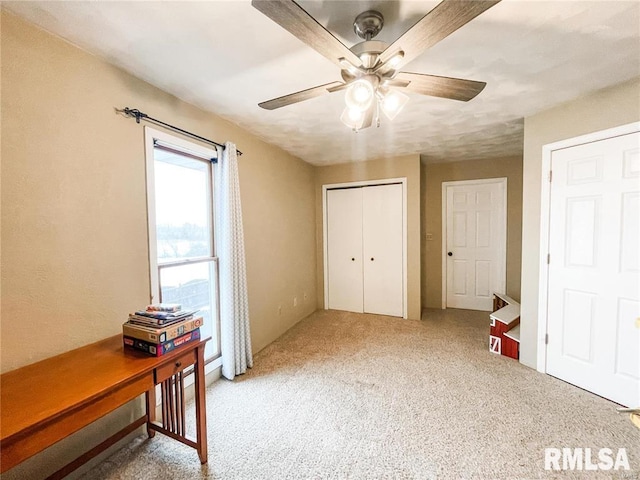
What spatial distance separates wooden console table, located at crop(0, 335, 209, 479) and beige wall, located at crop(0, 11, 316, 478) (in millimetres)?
116

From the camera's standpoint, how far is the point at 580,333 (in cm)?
223

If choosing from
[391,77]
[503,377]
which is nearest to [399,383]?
[503,377]

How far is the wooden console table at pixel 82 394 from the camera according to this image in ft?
3.05

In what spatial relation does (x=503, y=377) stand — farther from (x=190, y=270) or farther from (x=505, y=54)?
(x=190, y=270)

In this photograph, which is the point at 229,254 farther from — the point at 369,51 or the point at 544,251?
the point at 544,251

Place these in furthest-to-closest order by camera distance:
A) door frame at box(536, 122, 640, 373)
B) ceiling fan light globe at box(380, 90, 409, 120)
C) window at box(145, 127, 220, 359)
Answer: door frame at box(536, 122, 640, 373), window at box(145, 127, 220, 359), ceiling fan light globe at box(380, 90, 409, 120)

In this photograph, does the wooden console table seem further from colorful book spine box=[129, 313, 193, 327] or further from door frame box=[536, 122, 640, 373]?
door frame box=[536, 122, 640, 373]

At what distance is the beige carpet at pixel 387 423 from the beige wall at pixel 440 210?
1668mm

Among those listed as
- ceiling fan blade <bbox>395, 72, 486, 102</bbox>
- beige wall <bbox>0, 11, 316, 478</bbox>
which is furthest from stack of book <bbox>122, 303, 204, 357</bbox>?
ceiling fan blade <bbox>395, 72, 486, 102</bbox>

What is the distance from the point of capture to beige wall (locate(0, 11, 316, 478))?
4.17 feet

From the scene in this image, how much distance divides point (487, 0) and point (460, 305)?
4347 mm

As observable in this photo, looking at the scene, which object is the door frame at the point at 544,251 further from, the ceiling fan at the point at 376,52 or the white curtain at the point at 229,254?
the white curtain at the point at 229,254

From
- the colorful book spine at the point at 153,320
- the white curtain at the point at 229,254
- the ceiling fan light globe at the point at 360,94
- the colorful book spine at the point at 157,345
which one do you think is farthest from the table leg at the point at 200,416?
the ceiling fan light globe at the point at 360,94

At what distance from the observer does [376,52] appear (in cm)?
123
